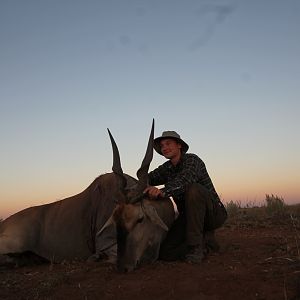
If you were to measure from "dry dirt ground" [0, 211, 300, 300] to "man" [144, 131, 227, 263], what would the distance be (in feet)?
0.85

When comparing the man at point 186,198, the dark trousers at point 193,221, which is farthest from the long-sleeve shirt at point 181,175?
the dark trousers at point 193,221

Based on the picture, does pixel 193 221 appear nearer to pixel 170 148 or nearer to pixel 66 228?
pixel 170 148

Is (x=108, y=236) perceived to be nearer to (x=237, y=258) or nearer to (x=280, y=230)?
(x=237, y=258)

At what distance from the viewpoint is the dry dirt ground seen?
3.74 m

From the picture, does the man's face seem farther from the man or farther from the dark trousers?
the dark trousers

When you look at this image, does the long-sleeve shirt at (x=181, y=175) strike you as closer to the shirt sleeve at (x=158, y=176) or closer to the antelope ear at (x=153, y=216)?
the shirt sleeve at (x=158, y=176)

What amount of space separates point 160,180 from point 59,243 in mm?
1527

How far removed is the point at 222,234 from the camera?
7.58 metres

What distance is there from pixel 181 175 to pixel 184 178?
6 cm

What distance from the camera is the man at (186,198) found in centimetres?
524

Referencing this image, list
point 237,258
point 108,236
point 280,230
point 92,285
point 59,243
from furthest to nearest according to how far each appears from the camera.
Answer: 1. point 280,230
2. point 59,243
3. point 108,236
4. point 237,258
5. point 92,285

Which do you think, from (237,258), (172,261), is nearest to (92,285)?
(172,261)

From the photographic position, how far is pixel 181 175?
5.35 metres

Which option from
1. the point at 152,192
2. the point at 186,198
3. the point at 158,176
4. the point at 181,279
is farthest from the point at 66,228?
the point at 181,279
